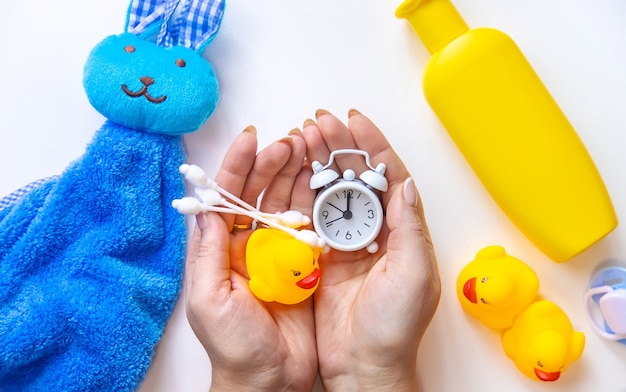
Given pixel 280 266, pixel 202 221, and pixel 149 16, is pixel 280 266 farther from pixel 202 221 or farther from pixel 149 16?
pixel 149 16

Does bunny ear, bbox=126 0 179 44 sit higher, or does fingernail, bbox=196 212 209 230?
bunny ear, bbox=126 0 179 44

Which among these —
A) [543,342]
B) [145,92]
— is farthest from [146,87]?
[543,342]

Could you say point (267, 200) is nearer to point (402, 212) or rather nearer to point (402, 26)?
point (402, 212)

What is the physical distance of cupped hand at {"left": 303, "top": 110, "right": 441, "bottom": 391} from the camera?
81cm

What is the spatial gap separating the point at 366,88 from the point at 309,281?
0.34 m

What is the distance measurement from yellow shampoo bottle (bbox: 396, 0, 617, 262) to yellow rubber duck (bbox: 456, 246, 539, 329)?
65 millimetres

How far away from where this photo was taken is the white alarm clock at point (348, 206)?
0.85 metres

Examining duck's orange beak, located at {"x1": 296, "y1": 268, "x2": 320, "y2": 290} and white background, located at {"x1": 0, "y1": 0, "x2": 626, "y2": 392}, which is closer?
duck's orange beak, located at {"x1": 296, "y1": 268, "x2": 320, "y2": 290}

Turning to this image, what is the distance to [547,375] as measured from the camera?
33.9 inches

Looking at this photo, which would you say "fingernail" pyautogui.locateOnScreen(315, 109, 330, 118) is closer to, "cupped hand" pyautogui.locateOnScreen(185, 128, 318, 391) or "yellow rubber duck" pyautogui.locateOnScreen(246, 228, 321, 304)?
"cupped hand" pyautogui.locateOnScreen(185, 128, 318, 391)

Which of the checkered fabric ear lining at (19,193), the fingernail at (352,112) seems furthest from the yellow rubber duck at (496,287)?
the checkered fabric ear lining at (19,193)

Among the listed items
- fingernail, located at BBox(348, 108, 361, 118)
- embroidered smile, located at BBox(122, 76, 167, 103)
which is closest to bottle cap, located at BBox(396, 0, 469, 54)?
fingernail, located at BBox(348, 108, 361, 118)

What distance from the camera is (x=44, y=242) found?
895 millimetres

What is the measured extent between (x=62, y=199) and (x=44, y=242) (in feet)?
0.22
